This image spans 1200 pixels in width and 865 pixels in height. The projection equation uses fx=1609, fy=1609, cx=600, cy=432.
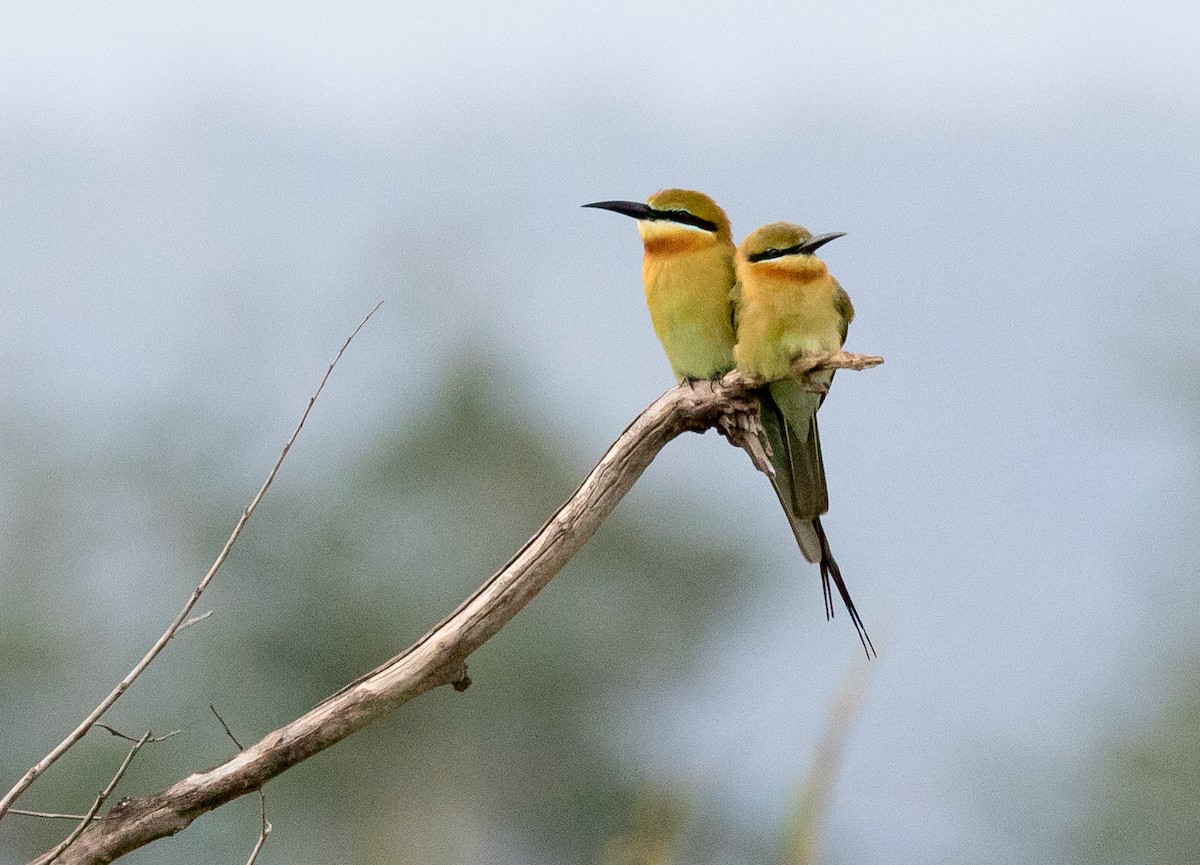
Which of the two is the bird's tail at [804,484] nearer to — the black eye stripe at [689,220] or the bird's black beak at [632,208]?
the black eye stripe at [689,220]

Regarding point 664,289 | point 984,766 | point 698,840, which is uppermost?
point 664,289

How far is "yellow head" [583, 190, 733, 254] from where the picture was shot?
269 centimetres

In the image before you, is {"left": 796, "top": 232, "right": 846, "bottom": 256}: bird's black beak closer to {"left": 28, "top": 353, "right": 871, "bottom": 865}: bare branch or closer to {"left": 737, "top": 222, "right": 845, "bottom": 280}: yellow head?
{"left": 737, "top": 222, "right": 845, "bottom": 280}: yellow head

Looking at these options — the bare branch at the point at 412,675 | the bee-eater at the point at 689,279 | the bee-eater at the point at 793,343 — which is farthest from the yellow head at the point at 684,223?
the bare branch at the point at 412,675

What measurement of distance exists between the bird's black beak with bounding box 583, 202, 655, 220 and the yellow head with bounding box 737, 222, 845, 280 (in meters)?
0.36

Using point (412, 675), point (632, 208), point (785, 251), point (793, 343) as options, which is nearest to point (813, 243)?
point (785, 251)

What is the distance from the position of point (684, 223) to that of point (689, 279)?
0.38ft

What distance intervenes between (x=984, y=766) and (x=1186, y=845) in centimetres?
265

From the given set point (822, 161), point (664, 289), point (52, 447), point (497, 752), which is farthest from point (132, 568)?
point (822, 161)

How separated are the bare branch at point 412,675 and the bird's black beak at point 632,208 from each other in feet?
1.35

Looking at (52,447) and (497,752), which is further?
(52,447)

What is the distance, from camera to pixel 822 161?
399 feet

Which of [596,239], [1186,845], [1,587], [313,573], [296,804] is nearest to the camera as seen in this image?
[1186,845]

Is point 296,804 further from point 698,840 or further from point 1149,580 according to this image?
point 698,840
